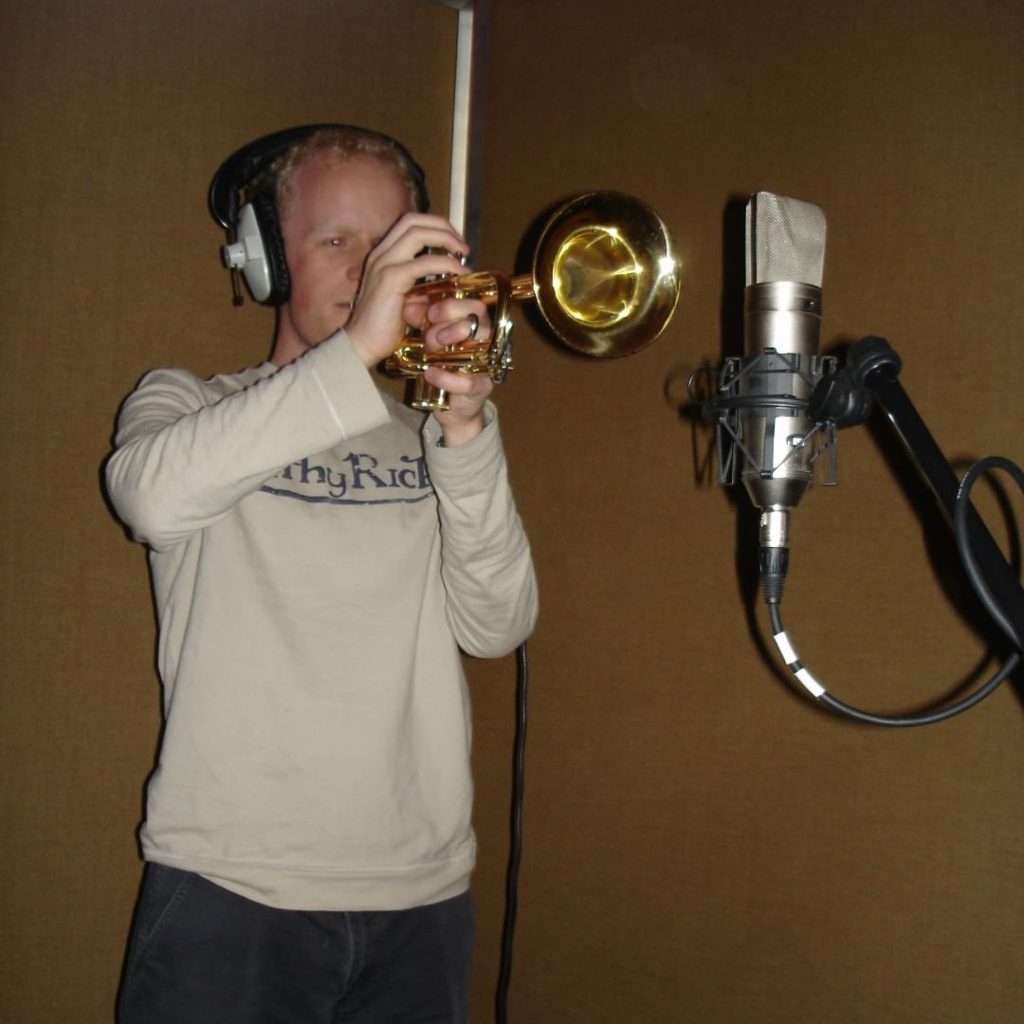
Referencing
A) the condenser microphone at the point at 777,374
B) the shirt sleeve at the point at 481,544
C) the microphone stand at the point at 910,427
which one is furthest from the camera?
the shirt sleeve at the point at 481,544

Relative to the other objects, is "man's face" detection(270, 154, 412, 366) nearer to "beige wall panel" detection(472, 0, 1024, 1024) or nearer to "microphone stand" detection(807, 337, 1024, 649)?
"beige wall panel" detection(472, 0, 1024, 1024)

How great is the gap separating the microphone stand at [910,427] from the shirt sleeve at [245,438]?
1.92ft

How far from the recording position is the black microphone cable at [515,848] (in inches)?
75.2

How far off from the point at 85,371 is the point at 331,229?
18.6 inches

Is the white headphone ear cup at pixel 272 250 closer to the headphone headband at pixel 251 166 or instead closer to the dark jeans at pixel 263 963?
the headphone headband at pixel 251 166

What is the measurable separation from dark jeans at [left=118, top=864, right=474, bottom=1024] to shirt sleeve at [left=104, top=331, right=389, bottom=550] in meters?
0.48

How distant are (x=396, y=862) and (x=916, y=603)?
86 centimetres

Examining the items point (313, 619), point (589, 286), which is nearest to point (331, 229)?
point (589, 286)

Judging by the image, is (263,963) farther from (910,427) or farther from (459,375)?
(910,427)

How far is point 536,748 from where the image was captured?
6.68 feet

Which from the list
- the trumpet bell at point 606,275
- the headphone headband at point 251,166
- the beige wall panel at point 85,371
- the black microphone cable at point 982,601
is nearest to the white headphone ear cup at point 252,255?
the headphone headband at point 251,166

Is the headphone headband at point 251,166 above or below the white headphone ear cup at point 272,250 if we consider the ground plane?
above

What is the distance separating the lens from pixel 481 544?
152 centimetres

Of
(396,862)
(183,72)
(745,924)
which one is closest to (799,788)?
(745,924)
